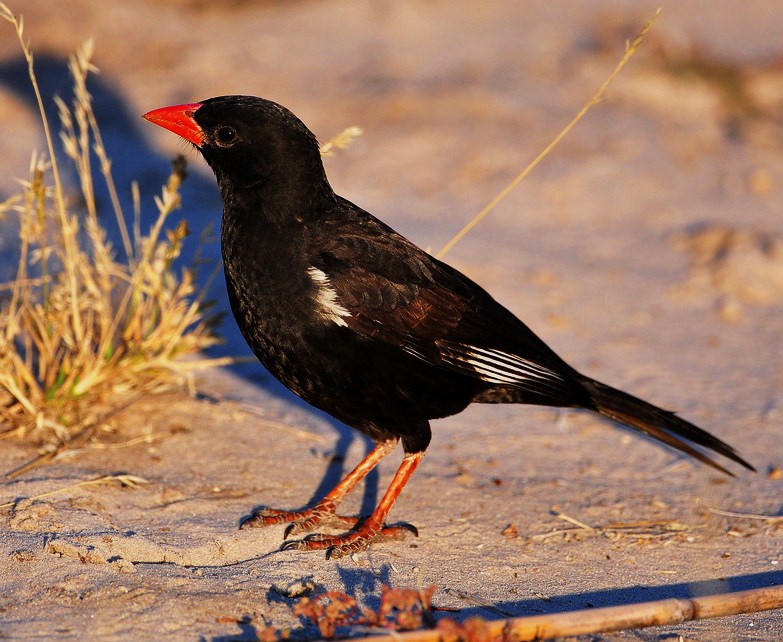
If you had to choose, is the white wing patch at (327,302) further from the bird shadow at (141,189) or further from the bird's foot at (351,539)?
the bird shadow at (141,189)

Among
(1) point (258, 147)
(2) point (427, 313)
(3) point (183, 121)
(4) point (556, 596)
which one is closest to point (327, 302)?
(2) point (427, 313)

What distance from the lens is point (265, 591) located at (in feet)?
11.1

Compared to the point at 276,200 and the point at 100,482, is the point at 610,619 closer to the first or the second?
the point at 276,200

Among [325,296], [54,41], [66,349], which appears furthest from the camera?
[54,41]

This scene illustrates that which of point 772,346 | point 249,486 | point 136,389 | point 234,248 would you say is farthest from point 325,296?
point 772,346

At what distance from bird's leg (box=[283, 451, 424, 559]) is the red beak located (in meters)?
1.62

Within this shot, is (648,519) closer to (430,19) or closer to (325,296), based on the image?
(325,296)

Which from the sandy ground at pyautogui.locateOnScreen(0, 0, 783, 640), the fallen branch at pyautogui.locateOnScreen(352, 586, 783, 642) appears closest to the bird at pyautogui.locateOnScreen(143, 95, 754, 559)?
the sandy ground at pyautogui.locateOnScreen(0, 0, 783, 640)

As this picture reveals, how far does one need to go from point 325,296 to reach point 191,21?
8.21 m

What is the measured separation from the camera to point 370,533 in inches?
155

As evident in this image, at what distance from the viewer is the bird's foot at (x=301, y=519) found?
397 cm

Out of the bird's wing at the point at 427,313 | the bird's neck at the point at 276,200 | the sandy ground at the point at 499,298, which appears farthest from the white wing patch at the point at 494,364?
the bird's neck at the point at 276,200

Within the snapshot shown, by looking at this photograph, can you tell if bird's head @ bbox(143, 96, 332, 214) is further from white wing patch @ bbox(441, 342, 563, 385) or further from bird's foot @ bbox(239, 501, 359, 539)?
bird's foot @ bbox(239, 501, 359, 539)

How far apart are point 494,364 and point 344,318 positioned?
2.29ft
